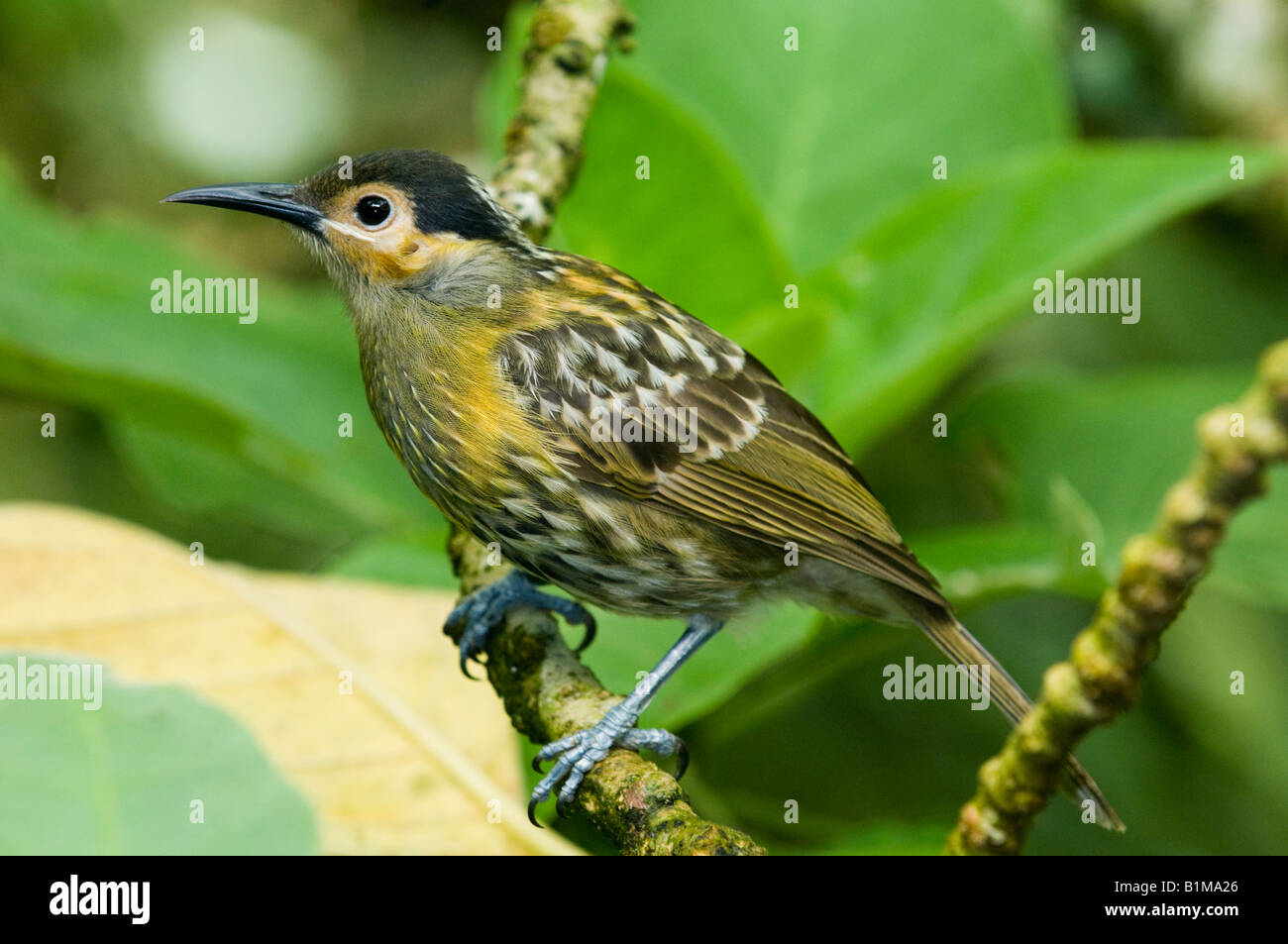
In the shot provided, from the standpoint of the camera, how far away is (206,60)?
227 inches

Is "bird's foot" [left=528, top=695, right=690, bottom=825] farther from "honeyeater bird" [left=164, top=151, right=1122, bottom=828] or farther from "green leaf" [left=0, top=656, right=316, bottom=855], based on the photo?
"green leaf" [left=0, top=656, right=316, bottom=855]

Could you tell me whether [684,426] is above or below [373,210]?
below

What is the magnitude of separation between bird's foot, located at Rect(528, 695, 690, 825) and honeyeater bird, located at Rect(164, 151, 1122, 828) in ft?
0.58

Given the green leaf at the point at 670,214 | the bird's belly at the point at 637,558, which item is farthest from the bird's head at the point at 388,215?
the bird's belly at the point at 637,558

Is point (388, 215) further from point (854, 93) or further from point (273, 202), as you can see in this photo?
point (854, 93)

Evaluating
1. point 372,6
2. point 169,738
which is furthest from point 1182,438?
point 372,6

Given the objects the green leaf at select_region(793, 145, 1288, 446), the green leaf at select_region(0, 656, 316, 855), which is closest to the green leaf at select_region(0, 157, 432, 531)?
the green leaf at select_region(793, 145, 1288, 446)

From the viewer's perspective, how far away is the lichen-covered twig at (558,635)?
1.99 m

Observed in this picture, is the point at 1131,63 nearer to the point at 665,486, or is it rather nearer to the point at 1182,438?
the point at 1182,438

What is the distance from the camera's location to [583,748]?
2.30 meters

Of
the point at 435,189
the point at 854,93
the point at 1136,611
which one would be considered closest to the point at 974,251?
the point at 854,93

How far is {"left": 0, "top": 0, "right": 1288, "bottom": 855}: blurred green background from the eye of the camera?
310 centimetres

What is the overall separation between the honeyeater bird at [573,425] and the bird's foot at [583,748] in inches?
7.0

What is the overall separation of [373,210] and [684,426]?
2.60 feet
